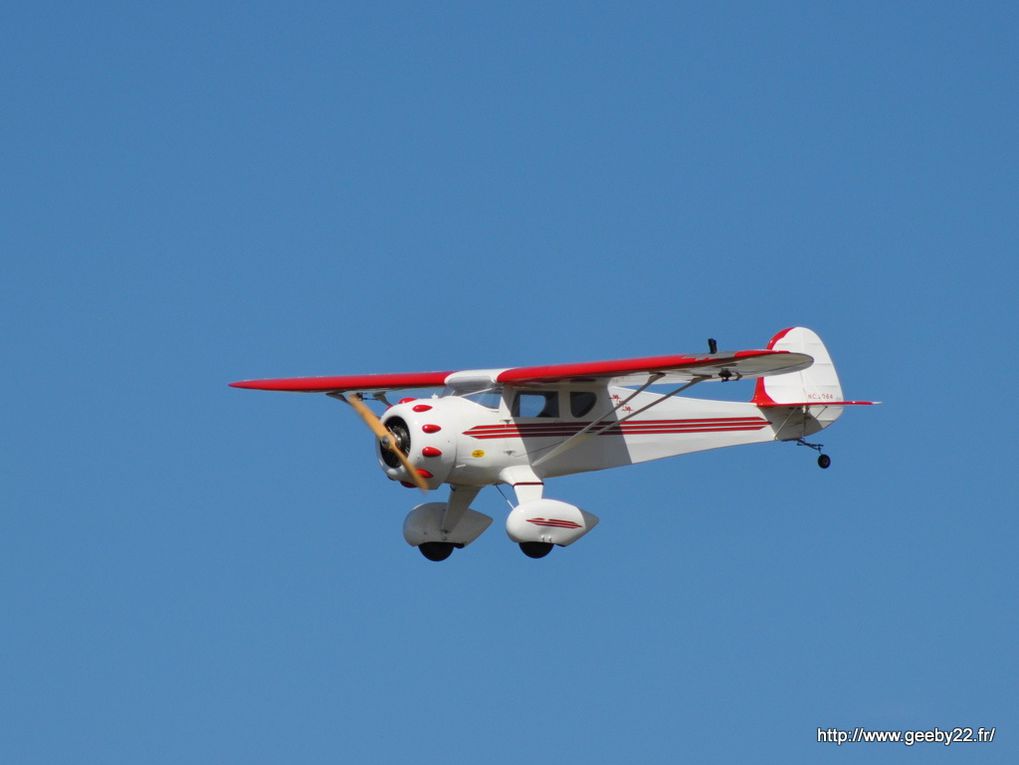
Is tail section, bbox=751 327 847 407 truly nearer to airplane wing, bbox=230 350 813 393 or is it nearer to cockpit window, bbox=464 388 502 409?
airplane wing, bbox=230 350 813 393

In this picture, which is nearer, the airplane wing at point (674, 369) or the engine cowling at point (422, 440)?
the airplane wing at point (674, 369)

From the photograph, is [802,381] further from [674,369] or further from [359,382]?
[359,382]

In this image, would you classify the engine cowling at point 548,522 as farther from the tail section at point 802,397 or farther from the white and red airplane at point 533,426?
the tail section at point 802,397

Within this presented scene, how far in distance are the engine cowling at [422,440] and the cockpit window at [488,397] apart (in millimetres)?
545

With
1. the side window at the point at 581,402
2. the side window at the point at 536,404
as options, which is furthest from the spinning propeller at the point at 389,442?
the side window at the point at 581,402

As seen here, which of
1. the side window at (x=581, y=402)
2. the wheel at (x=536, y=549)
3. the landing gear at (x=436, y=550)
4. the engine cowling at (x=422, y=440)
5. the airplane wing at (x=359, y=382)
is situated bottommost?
the wheel at (x=536, y=549)

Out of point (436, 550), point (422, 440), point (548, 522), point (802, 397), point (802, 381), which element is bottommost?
point (548, 522)

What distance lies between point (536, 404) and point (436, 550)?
2.51 m

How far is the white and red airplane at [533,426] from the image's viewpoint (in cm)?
2552

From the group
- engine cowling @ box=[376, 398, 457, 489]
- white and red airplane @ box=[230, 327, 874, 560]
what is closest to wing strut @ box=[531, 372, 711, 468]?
white and red airplane @ box=[230, 327, 874, 560]

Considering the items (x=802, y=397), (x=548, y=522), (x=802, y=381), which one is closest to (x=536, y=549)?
(x=548, y=522)

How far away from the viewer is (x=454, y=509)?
1065 inches

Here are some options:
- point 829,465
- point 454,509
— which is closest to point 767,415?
point 829,465

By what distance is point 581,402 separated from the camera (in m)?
26.9
